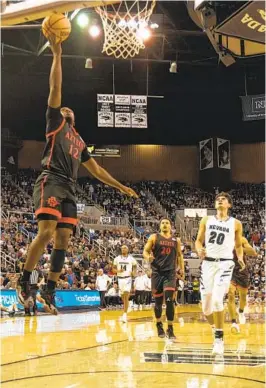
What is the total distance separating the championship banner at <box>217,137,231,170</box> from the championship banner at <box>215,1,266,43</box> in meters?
28.9

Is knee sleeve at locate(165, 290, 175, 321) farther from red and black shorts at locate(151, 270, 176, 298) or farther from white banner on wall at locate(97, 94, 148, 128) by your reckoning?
white banner on wall at locate(97, 94, 148, 128)

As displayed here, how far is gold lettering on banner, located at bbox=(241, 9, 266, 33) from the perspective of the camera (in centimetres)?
366

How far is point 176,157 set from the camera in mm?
34469

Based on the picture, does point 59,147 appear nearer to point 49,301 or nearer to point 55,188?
point 55,188

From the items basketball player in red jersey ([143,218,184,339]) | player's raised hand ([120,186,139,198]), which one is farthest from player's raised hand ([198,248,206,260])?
player's raised hand ([120,186,139,198])

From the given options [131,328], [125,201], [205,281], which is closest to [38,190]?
[205,281]

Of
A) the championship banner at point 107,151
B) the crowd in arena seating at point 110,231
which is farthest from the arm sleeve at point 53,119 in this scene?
the championship banner at point 107,151

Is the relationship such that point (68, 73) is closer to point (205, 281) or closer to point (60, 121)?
point (205, 281)

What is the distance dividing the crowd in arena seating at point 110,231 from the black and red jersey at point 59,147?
447 inches

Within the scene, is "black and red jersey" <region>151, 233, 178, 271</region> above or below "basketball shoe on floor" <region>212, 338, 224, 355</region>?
above

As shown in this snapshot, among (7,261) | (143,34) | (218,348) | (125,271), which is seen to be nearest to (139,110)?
(7,261)

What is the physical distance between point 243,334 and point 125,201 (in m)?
20.5

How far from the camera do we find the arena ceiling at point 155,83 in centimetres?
2172

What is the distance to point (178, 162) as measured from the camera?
3447 cm
